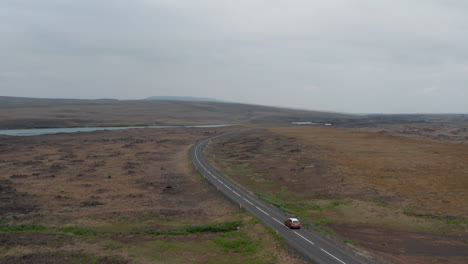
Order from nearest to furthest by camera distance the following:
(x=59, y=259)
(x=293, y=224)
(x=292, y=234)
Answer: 1. (x=59, y=259)
2. (x=292, y=234)
3. (x=293, y=224)

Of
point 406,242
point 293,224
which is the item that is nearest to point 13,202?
point 293,224

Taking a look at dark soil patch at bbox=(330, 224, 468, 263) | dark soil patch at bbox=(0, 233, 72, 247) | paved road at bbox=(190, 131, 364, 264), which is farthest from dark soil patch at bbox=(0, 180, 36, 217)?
dark soil patch at bbox=(330, 224, 468, 263)

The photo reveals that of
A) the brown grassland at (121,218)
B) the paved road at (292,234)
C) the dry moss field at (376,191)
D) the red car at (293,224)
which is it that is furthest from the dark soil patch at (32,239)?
the dry moss field at (376,191)

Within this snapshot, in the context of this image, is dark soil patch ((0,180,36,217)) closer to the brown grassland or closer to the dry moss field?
the brown grassland

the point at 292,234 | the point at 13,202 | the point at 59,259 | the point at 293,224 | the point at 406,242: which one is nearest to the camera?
the point at 59,259

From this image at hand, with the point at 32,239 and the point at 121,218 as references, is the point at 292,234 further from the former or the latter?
the point at 32,239

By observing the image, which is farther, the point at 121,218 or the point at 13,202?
the point at 13,202

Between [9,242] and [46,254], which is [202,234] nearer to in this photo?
[46,254]
